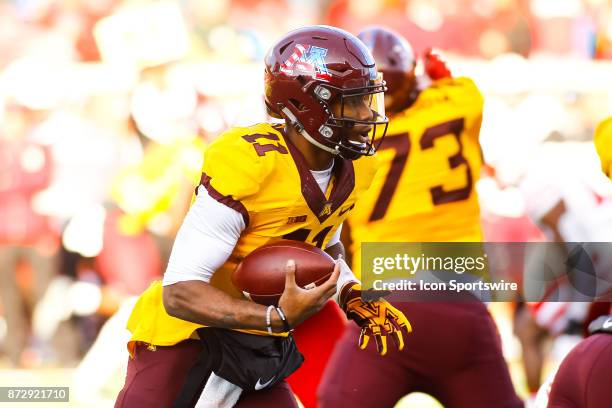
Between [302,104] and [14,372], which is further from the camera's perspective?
[14,372]

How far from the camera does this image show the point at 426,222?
4391mm

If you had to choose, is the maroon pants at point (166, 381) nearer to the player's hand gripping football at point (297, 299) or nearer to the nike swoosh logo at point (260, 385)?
the nike swoosh logo at point (260, 385)

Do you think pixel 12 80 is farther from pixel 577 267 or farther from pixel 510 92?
pixel 577 267

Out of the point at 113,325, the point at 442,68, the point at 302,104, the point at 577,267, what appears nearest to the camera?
the point at 302,104

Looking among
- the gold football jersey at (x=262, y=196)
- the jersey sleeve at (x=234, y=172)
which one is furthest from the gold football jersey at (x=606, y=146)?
the jersey sleeve at (x=234, y=172)

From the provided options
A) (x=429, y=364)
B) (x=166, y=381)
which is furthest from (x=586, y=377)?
(x=166, y=381)

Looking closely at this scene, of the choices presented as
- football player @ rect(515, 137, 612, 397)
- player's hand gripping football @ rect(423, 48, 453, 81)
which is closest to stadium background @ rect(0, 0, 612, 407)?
football player @ rect(515, 137, 612, 397)

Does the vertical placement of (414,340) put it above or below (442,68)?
below

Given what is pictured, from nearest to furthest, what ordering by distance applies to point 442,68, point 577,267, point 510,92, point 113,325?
point 577,267 → point 442,68 → point 113,325 → point 510,92

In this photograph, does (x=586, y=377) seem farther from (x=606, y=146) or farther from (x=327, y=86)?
(x=327, y=86)

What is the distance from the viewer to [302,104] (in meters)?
3.21

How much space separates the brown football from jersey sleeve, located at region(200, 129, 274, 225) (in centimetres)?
12

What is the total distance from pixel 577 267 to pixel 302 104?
1646mm

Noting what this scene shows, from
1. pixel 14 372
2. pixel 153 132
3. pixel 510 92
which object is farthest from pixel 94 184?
pixel 510 92
